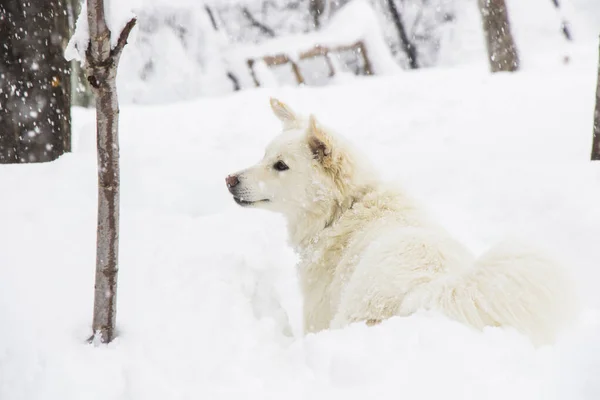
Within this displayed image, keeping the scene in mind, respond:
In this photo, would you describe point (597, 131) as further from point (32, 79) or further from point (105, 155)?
point (32, 79)

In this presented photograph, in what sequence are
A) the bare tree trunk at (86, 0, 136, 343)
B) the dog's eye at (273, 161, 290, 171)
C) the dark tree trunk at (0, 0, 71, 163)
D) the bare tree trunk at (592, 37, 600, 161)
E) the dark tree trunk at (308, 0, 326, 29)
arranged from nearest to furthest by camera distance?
the bare tree trunk at (86, 0, 136, 343) < the dog's eye at (273, 161, 290, 171) < the dark tree trunk at (0, 0, 71, 163) < the bare tree trunk at (592, 37, 600, 161) < the dark tree trunk at (308, 0, 326, 29)

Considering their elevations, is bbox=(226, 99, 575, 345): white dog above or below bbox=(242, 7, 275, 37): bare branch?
above

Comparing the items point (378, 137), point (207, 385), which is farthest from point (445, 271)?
point (378, 137)

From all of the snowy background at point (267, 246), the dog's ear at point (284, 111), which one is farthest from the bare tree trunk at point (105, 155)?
the dog's ear at point (284, 111)

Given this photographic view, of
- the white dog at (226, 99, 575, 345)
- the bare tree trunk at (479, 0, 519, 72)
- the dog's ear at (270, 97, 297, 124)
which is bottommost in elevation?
the bare tree trunk at (479, 0, 519, 72)

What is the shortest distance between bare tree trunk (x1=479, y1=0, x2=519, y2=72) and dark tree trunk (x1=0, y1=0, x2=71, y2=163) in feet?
23.8

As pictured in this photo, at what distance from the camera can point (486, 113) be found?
736cm

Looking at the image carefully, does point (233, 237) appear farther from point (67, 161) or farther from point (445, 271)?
point (445, 271)

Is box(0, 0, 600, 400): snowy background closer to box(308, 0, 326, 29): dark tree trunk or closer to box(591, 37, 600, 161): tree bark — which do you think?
box(591, 37, 600, 161): tree bark

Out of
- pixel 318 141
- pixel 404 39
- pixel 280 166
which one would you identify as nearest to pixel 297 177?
pixel 280 166

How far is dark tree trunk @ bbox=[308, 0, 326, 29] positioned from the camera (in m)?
21.5

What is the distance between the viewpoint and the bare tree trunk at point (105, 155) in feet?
7.22

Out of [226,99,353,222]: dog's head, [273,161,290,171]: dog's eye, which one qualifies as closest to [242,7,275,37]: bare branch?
[226,99,353,222]: dog's head

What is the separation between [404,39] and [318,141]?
64.7 feet
